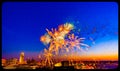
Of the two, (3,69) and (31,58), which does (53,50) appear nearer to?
(31,58)

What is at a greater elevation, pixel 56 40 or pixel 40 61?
pixel 56 40

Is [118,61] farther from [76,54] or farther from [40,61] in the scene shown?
[40,61]

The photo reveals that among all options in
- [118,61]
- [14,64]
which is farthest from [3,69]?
[118,61]

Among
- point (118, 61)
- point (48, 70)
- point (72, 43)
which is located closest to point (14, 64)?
point (48, 70)

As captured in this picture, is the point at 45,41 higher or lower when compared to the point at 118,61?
higher
